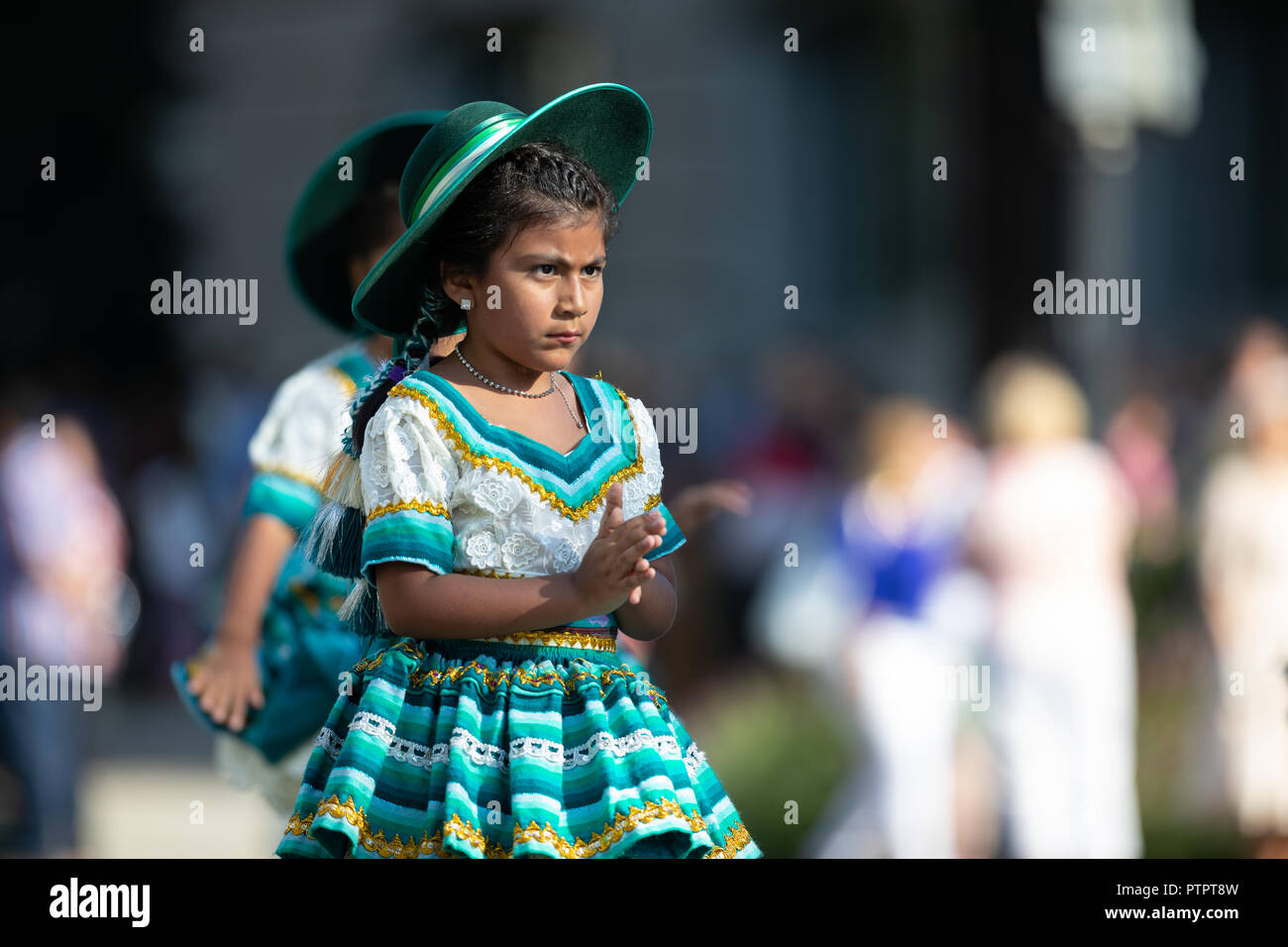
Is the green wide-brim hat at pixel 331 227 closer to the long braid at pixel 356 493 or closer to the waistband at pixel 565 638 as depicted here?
the long braid at pixel 356 493

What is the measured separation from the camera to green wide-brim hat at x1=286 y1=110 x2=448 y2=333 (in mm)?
3771

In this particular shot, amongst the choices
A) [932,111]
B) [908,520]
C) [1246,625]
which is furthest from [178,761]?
[932,111]

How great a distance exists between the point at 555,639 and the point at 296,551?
1.35 metres

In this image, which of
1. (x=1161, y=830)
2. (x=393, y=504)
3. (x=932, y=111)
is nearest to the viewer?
(x=393, y=504)

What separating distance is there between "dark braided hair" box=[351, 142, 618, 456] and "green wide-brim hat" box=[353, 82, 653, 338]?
0.03 meters

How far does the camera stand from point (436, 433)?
2652mm

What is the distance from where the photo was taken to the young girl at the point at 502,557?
257 cm

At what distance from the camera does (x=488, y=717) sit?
2.64 meters

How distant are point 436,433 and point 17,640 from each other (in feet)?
18.6

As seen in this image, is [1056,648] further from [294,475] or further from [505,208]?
[505,208]

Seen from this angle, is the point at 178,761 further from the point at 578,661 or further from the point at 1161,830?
the point at 578,661

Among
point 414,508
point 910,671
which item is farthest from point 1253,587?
point 414,508

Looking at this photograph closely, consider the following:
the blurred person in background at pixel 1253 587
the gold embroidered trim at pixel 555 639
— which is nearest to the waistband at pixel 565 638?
the gold embroidered trim at pixel 555 639
